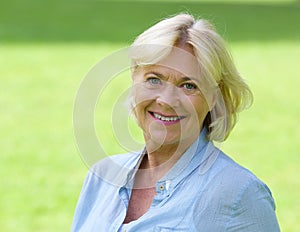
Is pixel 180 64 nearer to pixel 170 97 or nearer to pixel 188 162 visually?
pixel 170 97

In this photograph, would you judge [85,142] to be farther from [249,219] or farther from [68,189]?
[68,189]

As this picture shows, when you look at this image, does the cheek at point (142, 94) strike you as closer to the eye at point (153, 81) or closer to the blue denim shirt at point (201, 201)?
the eye at point (153, 81)

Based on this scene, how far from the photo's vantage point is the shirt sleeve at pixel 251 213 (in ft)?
8.07

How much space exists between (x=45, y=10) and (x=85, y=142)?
16.8 m

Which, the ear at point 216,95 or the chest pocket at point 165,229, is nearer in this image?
the chest pocket at point 165,229

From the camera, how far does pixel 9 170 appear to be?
7.18 metres

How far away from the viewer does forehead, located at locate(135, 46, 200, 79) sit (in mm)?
2586

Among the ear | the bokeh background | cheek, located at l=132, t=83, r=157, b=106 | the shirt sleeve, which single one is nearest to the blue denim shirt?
the shirt sleeve

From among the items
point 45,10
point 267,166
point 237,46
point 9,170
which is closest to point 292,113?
point 267,166

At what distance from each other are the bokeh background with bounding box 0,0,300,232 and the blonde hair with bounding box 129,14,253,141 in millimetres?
475

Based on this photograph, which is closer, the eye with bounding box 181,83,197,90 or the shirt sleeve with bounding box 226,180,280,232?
the shirt sleeve with bounding box 226,180,280,232

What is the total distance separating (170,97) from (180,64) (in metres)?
0.11

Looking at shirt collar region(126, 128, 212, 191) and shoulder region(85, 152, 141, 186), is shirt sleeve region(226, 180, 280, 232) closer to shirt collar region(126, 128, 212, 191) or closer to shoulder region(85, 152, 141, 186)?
shirt collar region(126, 128, 212, 191)

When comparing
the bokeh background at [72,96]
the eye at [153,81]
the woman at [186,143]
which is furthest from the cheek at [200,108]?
the bokeh background at [72,96]
